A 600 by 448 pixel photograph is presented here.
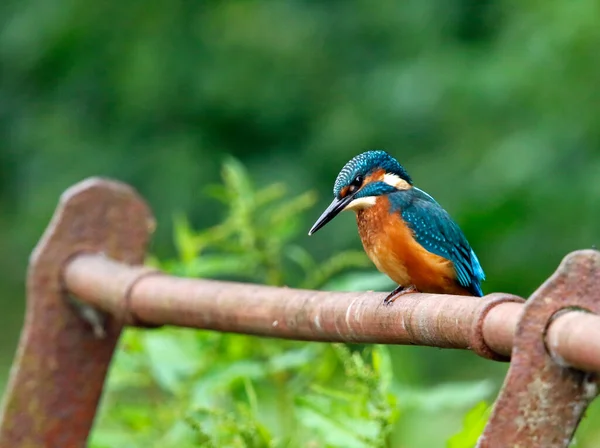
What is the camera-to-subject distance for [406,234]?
2.11 meters

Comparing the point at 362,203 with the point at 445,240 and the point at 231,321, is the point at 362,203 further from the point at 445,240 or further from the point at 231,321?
the point at 231,321

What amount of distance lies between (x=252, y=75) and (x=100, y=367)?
4102mm

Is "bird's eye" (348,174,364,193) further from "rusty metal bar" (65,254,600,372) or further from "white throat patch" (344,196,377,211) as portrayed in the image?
"rusty metal bar" (65,254,600,372)

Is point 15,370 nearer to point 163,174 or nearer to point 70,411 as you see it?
point 70,411

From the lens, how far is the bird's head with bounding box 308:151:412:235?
207 centimetres

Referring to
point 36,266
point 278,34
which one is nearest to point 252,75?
point 278,34

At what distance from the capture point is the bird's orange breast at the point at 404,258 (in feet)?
6.81

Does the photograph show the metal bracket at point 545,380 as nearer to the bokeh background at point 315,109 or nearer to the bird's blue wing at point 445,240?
the bird's blue wing at point 445,240

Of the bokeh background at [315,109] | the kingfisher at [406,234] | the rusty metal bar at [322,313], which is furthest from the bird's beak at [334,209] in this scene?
the bokeh background at [315,109]

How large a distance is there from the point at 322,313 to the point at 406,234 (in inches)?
20.3

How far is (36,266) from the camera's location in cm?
230

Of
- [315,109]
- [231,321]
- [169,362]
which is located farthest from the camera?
[315,109]

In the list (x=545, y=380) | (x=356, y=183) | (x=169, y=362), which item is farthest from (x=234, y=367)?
(x=545, y=380)

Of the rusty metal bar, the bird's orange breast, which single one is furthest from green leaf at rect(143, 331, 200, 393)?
the bird's orange breast
